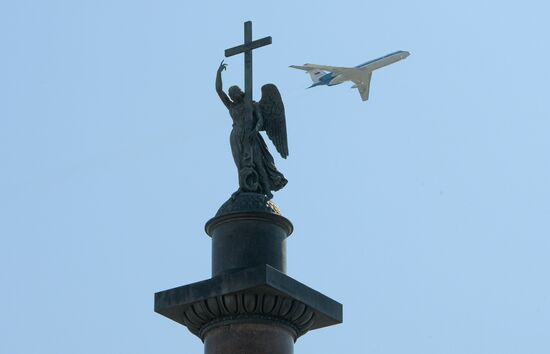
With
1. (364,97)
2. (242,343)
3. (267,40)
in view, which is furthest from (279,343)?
(364,97)

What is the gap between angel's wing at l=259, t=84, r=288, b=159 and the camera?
18.3 meters

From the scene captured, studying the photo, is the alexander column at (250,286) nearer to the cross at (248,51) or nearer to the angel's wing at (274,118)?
the cross at (248,51)

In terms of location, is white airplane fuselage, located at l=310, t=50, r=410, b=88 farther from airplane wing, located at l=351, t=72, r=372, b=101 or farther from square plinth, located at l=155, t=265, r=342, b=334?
square plinth, located at l=155, t=265, r=342, b=334

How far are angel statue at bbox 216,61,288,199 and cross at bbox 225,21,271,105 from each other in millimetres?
120

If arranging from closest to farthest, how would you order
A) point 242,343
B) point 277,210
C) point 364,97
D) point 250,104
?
point 242,343 → point 277,210 → point 250,104 → point 364,97

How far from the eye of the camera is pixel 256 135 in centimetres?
1766

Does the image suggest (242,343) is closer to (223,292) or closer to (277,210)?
(223,292)

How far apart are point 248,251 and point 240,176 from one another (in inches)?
57.1

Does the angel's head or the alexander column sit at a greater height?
the angel's head

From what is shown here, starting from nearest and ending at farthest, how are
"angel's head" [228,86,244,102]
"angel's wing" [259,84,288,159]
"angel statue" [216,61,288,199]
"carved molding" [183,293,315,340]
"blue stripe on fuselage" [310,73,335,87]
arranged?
"carved molding" [183,293,315,340]
"angel statue" [216,61,288,199]
"angel's head" [228,86,244,102]
"angel's wing" [259,84,288,159]
"blue stripe on fuselage" [310,73,335,87]

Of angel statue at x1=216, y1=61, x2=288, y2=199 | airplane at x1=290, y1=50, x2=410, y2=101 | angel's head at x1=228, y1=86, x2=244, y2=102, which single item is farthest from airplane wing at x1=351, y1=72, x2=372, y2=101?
angel's head at x1=228, y1=86, x2=244, y2=102

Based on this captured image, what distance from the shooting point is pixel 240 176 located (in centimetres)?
1730

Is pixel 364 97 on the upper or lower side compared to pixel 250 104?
upper

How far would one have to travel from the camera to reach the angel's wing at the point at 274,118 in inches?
721
